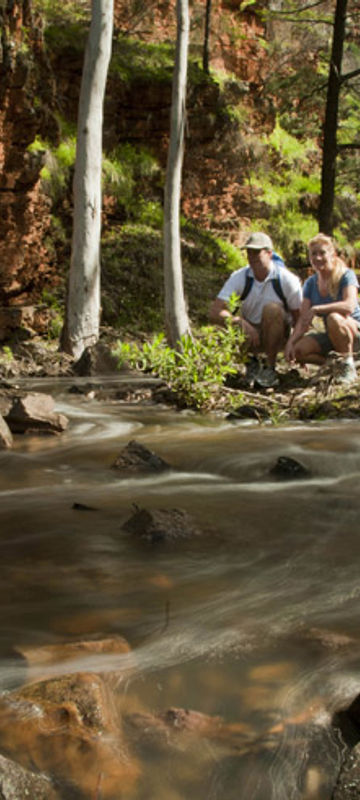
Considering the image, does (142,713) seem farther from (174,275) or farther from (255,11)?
(255,11)

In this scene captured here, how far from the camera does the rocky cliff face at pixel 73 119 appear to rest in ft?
50.2

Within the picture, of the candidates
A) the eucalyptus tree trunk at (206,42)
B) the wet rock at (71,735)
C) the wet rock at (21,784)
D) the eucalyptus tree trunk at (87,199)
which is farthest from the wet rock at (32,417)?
the eucalyptus tree trunk at (206,42)

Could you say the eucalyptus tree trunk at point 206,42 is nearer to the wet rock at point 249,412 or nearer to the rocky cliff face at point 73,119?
the rocky cliff face at point 73,119

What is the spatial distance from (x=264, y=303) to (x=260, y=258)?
21.8 inches

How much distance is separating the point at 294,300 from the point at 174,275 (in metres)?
6.18

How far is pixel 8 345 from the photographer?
49.3 ft

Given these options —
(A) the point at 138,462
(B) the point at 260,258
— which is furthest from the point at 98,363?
(A) the point at 138,462

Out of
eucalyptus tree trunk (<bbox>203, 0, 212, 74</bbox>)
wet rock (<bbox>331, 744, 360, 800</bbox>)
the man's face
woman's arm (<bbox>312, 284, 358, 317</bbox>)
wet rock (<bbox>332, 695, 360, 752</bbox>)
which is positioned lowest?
wet rock (<bbox>332, 695, 360, 752</bbox>)

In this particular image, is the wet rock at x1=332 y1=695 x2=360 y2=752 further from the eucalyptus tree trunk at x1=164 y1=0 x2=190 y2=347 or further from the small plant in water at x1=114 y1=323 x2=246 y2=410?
the eucalyptus tree trunk at x1=164 y1=0 x2=190 y2=347

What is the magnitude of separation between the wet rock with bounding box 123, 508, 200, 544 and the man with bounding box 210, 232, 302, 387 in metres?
4.93

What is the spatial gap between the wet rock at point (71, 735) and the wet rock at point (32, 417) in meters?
4.85

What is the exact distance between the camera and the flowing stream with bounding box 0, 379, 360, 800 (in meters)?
2.04

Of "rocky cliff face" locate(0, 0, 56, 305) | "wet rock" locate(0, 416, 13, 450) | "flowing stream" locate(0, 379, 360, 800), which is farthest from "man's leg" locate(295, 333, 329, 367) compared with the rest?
"rocky cliff face" locate(0, 0, 56, 305)

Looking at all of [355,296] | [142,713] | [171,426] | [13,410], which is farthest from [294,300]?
[142,713]
